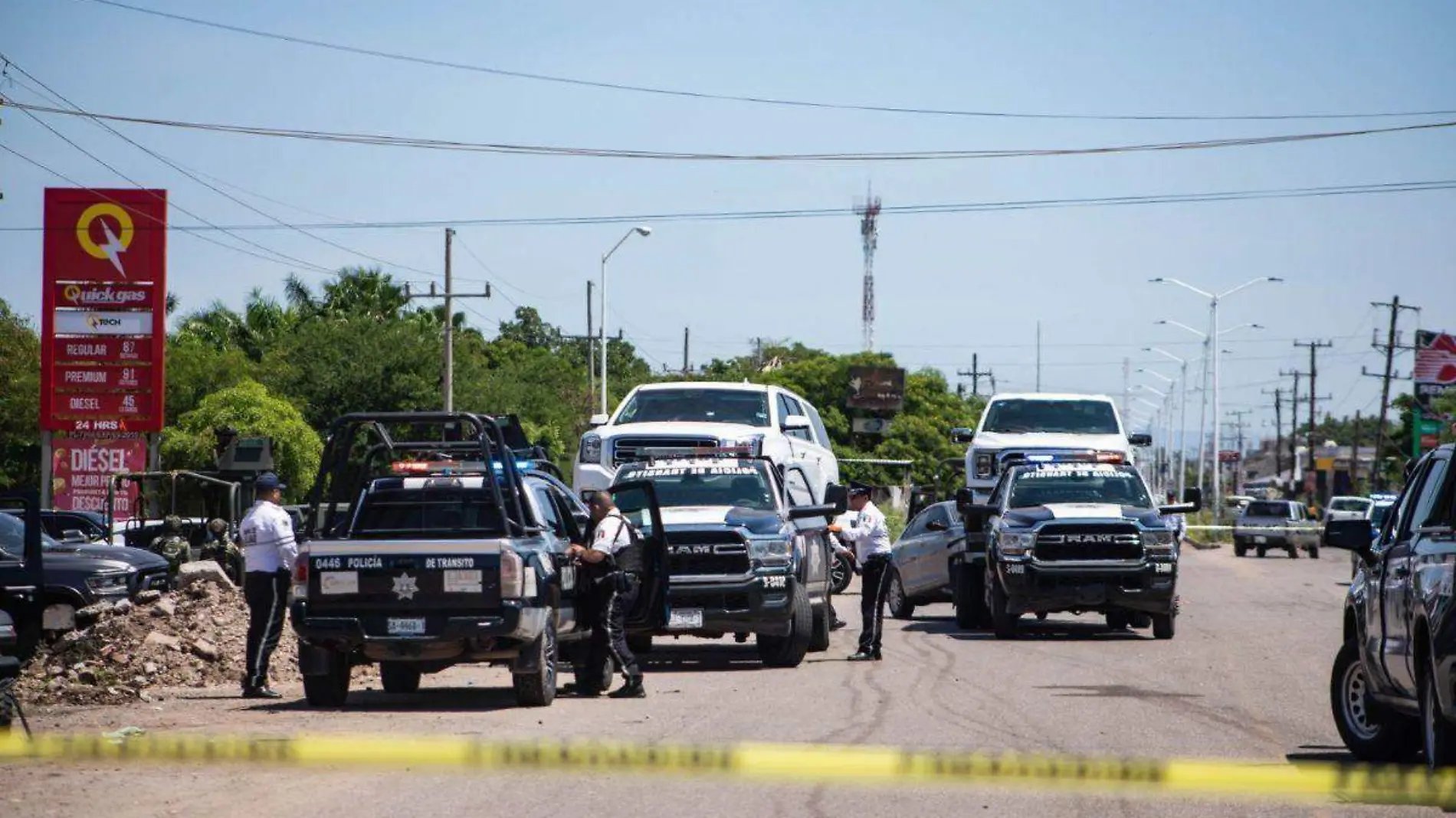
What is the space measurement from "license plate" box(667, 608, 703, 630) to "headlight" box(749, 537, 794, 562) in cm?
→ 76

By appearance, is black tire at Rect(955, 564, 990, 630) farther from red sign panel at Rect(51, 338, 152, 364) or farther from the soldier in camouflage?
red sign panel at Rect(51, 338, 152, 364)

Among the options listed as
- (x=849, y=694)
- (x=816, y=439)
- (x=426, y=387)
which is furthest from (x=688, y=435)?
(x=426, y=387)

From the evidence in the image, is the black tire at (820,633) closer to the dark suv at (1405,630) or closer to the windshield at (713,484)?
the windshield at (713,484)

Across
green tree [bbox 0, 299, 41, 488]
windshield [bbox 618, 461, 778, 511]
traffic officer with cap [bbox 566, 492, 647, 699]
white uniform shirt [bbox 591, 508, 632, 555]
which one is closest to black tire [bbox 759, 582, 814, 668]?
windshield [bbox 618, 461, 778, 511]

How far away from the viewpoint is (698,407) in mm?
28203

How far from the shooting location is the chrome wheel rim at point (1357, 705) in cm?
1132

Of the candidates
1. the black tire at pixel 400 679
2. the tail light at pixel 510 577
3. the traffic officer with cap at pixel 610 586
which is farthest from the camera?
the black tire at pixel 400 679

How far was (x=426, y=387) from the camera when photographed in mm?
61688

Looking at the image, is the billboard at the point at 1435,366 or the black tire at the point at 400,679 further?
the billboard at the point at 1435,366

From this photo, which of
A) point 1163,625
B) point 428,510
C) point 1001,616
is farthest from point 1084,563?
point 428,510

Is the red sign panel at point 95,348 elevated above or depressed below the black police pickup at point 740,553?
above

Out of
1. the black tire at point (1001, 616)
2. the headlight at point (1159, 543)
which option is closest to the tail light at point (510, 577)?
the black tire at point (1001, 616)

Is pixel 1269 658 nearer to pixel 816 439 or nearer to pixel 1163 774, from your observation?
pixel 1163 774

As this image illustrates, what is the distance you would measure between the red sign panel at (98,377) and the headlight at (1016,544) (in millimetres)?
23591
